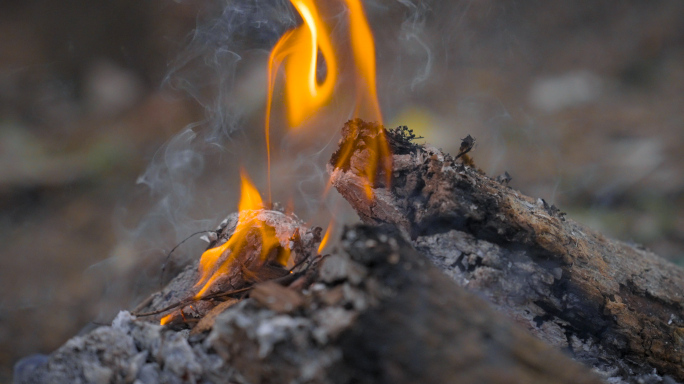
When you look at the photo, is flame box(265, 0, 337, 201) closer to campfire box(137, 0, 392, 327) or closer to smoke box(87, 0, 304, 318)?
campfire box(137, 0, 392, 327)

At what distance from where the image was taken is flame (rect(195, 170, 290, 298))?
211cm

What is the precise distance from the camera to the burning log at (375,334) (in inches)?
35.0

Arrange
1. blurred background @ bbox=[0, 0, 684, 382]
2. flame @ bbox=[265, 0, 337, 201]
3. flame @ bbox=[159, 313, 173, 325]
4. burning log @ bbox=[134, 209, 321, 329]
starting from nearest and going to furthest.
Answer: flame @ bbox=[159, 313, 173, 325] < burning log @ bbox=[134, 209, 321, 329] < flame @ bbox=[265, 0, 337, 201] < blurred background @ bbox=[0, 0, 684, 382]

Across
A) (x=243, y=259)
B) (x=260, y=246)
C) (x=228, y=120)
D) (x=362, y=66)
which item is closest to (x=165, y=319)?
(x=243, y=259)

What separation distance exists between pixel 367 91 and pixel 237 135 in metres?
1.70

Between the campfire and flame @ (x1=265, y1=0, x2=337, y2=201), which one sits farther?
flame @ (x1=265, y1=0, x2=337, y2=201)

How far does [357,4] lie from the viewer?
14.0 ft

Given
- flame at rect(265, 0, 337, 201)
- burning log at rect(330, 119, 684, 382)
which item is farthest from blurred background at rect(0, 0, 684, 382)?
burning log at rect(330, 119, 684, 382)

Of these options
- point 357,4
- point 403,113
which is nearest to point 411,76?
point 403,113

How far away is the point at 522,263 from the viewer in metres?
1.61

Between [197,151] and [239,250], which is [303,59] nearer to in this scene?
[197,151]

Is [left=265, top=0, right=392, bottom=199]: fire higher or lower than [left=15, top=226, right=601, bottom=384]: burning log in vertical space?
higher

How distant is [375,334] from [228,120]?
12.8ft

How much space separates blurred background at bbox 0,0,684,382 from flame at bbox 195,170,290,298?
1314 millimetres
